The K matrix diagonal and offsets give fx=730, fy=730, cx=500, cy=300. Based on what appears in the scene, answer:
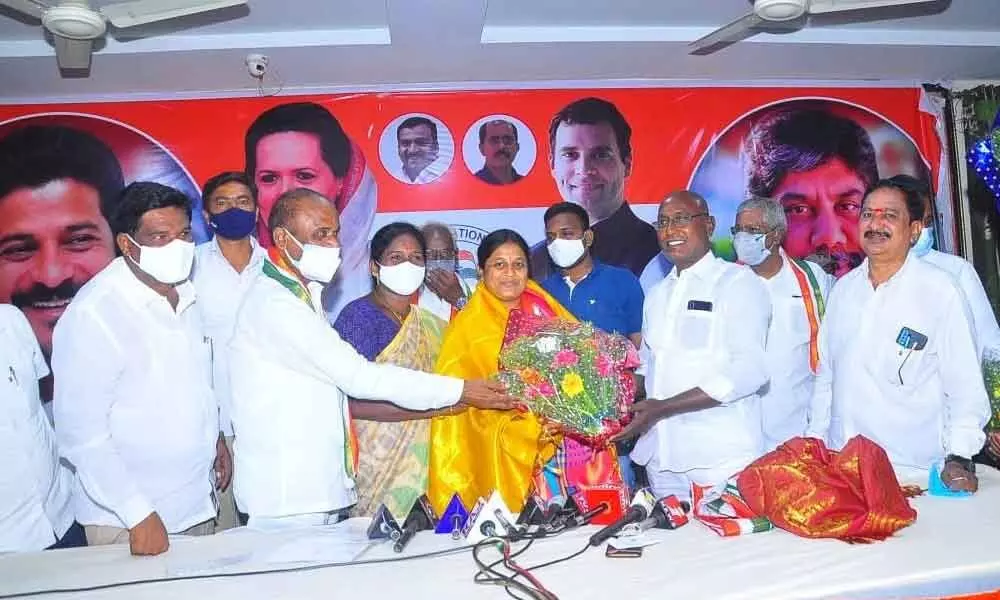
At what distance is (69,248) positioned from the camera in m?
5.46

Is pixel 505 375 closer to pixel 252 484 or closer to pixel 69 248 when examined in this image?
pixel 252 484

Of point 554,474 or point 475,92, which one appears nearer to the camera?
point 554,474

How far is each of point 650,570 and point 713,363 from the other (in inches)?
62.7

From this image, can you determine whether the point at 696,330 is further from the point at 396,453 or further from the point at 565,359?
the point at 396,453

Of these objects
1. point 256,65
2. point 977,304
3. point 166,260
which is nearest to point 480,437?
point 166,260

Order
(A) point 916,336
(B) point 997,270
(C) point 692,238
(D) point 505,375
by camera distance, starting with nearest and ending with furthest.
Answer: (D) point 505,375 → (A) point 916,336 → (C) point 692,238 → (B) point 997,270

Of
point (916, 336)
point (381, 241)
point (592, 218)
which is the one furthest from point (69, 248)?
point (916, 336)

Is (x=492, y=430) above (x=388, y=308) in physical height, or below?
below

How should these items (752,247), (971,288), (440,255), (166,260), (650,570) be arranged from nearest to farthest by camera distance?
(650,570) < (166,260) < (971,288) < (752,247) < (440,255)

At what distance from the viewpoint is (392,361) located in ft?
11.2

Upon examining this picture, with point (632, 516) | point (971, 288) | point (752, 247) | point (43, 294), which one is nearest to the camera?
point (632, 516)

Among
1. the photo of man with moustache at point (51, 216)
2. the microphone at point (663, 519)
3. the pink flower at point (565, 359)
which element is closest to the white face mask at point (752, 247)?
the pink flower at point (565, 359)

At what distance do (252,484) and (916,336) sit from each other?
9.26 feet

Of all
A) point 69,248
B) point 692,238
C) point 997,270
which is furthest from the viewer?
point 997,270
